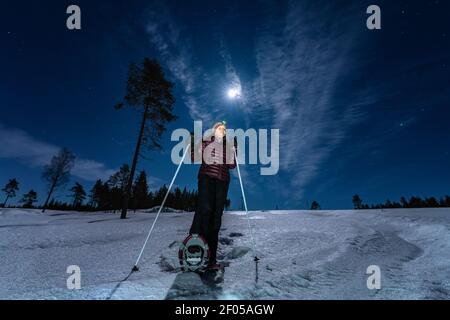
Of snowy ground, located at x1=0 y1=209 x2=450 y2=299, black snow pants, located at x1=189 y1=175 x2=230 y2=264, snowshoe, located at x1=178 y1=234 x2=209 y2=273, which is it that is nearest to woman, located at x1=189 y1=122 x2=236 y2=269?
black snow pants, located at x1=189 y1=175 x2=230 y2=264

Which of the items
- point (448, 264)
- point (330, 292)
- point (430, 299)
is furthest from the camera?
point (448, 264)

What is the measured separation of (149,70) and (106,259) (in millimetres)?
17378

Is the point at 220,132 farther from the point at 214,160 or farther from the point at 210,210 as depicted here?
the point at 210,210

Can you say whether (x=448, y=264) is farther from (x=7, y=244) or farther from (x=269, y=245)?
(x=7, y=244)

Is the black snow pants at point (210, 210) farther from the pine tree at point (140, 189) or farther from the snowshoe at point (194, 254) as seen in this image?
the pine tree at point (140, 189)

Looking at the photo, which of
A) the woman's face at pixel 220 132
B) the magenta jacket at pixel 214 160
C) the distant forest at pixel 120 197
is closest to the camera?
the magenta jacket at pixel 214 160

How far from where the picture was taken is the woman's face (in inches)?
177

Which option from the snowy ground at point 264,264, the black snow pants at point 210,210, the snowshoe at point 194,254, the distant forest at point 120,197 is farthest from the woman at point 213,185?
the distant forest at point 120,197

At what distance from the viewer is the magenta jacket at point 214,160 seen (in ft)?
13.6

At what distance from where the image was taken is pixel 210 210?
3.87 meters

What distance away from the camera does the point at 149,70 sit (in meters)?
18.0

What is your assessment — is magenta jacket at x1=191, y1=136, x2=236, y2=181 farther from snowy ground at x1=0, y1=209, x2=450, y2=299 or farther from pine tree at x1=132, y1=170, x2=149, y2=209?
pine tree at x1=132, y1=170, x2=149, y2=209

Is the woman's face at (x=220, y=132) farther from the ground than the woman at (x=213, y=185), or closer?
farther from the ground
